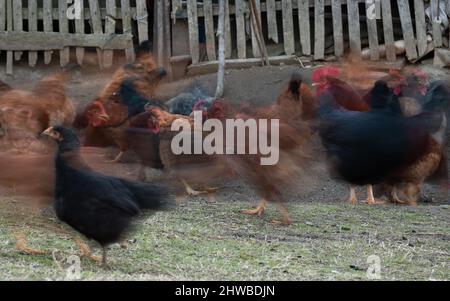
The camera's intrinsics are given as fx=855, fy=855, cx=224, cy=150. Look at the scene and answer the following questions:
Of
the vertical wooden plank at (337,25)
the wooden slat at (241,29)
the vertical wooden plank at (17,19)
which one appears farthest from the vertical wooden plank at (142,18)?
the vertical wooden plank at (337,25)

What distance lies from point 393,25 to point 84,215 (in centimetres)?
828

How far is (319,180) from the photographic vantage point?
10.0 m

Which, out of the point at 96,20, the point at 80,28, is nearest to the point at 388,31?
the point at 96,20

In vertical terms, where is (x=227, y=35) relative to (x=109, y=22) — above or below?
below

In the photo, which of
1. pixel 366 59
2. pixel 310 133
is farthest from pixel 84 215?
pixel 366 59

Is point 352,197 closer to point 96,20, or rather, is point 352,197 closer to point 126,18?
point 126,18

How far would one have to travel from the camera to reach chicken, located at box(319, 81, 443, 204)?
668 cm

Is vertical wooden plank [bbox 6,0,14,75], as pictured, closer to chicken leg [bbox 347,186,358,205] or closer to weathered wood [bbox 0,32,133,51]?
weathered wood [bbox 0,32,133,51]

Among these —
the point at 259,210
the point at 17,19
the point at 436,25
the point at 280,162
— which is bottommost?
the point at 259,210

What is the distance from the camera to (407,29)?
40.2ft

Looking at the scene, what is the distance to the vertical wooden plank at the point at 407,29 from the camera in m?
12.2

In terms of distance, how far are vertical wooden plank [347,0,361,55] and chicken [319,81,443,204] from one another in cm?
509

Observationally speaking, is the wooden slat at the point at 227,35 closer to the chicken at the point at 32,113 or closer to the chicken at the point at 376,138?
the chicken at the point at 32,113

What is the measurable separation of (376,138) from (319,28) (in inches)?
238
